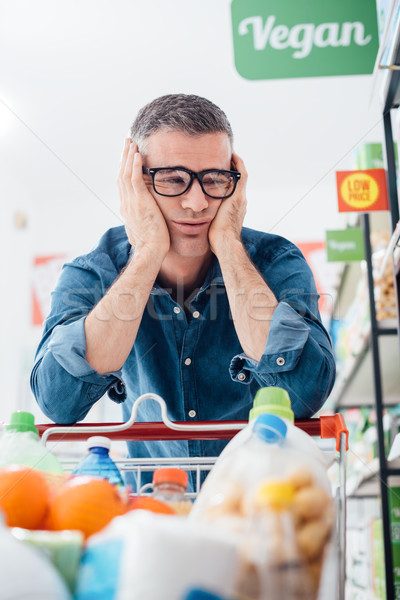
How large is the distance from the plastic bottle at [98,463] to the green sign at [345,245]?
181 cm

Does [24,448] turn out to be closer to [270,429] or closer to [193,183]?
[270,429]

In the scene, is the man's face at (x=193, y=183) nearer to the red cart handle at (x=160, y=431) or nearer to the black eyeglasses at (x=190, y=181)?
the black eyeglasses at (x=190, y=181)

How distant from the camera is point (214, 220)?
133 cm

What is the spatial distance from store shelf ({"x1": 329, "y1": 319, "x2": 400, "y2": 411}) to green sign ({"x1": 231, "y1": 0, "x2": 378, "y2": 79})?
3.12 feet

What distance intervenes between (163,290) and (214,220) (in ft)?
0.71

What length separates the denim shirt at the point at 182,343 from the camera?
3.87 feet

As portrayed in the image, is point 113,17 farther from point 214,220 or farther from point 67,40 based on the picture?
point 214,220

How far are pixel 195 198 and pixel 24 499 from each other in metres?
0.80

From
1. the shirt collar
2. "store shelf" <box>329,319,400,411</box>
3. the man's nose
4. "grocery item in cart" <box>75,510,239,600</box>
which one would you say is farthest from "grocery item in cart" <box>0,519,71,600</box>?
"store shelf" <box>329,319,400,411</box>

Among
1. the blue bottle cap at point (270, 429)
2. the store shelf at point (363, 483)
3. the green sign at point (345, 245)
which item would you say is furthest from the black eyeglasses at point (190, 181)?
the store shelf at point (363, 483)

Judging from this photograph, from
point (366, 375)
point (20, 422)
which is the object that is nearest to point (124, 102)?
point (366, 375)

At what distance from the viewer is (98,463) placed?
30.3 inches

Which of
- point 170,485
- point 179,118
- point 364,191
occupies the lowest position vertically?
point 170,485

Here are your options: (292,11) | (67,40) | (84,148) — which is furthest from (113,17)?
(292,11)
